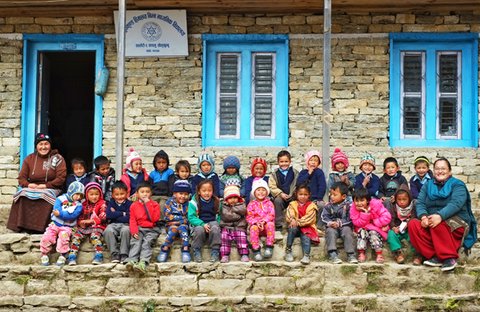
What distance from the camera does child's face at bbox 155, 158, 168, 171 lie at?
8.54 meters

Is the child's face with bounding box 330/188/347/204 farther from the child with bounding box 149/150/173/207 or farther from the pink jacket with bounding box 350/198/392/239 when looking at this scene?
the child with bounding box 149/150/173/207

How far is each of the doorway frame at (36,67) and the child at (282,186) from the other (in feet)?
10.3

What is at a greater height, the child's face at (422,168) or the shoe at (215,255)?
the child's face at (422,168)

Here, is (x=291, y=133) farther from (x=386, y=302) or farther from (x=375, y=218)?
(x=386, y=302)

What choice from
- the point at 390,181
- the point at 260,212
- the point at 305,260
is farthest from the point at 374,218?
the point at 260,212

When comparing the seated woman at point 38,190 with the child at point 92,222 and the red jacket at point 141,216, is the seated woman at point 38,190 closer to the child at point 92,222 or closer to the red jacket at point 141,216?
the child at point 92,222

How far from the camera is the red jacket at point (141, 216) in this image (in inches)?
292

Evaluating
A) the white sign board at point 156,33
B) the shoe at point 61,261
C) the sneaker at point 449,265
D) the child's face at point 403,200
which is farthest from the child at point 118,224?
the sneaker at point 449,265

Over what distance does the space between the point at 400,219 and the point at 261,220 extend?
1.61m

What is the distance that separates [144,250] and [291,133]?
3.48 meters

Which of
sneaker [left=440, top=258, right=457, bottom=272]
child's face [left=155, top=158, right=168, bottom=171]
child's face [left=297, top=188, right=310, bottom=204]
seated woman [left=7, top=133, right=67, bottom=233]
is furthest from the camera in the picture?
child's face [left=155, top=158, right=168, bottom=171]

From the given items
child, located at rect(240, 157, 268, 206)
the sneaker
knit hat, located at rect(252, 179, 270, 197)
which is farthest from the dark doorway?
the sneaker

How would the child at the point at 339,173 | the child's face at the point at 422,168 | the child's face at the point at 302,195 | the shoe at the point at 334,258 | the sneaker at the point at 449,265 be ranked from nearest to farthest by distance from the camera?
1. the sneaker at the point at 449,265
2. the shoe at the point at 334,258
3. the child's face at the point at 302,195
4. the child's face at the point at 422,168
5. the child at the point at 339,173

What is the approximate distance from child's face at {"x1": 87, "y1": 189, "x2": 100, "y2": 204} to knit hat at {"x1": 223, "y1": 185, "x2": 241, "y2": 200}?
146cm
